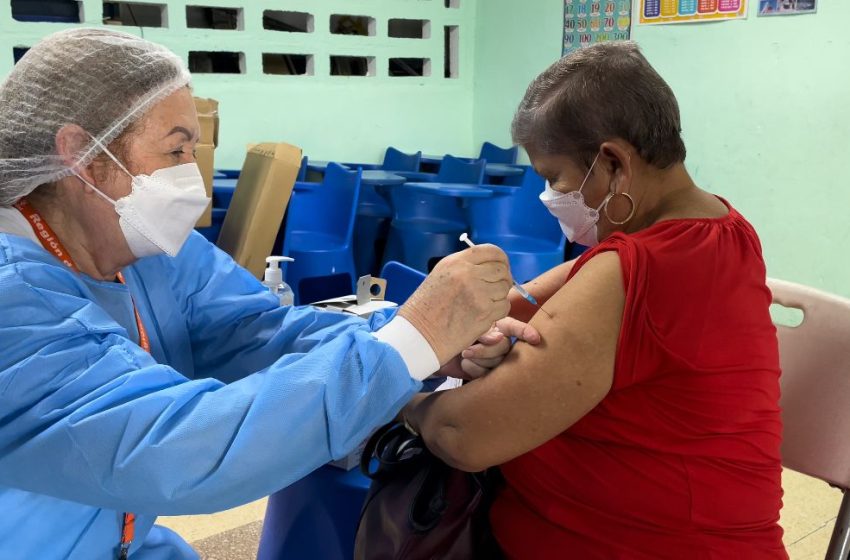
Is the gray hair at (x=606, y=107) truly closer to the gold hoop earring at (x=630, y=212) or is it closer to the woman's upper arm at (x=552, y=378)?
the gold hoop earring at (x=630, y=212)

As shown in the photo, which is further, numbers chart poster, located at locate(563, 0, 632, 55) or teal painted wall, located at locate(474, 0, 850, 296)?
numbers chart poster, located at locate(563, 0, 632, 55)

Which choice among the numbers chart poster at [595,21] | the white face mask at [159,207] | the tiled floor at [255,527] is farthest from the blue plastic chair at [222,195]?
the white face mask at [159,207]

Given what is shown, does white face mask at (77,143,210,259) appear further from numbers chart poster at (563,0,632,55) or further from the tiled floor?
numbers chart poster at (563,0,632,55)

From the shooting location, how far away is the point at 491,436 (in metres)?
1.11

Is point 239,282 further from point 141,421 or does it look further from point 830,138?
point 830,138

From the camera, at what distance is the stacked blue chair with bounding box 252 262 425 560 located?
139 cm

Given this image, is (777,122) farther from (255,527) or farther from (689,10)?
(255,527)

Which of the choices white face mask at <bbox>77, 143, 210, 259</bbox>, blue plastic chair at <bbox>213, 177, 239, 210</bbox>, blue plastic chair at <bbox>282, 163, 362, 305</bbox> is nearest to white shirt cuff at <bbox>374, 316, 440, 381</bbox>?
white face mask at <bbox>77, 143, 210, 259</bbox>

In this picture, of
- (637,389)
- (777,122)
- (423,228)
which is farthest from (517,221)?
(637,389)

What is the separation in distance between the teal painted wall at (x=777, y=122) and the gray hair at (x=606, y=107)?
9.35ft

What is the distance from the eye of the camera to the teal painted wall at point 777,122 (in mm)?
3617

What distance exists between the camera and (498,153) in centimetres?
561

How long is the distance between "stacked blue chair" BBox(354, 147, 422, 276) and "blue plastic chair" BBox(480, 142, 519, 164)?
54.1 inches

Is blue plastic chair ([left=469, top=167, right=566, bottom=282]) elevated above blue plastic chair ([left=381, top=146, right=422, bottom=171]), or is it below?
below
